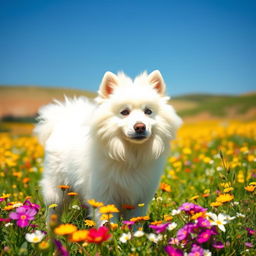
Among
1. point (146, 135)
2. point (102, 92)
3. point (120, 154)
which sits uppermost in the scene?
point (102, 92)

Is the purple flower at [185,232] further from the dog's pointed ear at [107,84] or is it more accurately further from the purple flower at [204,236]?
the dog's pointed ear at [107,84]

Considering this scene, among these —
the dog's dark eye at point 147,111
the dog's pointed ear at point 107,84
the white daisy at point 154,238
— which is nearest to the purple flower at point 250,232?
the white daisy at point 154,238

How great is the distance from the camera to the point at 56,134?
4254mm

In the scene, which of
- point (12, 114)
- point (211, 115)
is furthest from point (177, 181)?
point (211, 115)

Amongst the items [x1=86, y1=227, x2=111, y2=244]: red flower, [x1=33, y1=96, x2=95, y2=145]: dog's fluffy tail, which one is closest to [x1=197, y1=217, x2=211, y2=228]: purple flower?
[x1=86, y1=227, x2=111, y2=244]: red flower

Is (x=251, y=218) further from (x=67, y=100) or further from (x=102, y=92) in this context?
(x=67, y=100)

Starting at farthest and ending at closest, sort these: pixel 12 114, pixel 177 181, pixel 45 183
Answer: pixel 12 114, pixel 177 181, pixel 45 183

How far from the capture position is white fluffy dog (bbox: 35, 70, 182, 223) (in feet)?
10.6

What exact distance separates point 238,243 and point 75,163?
2.05 metres

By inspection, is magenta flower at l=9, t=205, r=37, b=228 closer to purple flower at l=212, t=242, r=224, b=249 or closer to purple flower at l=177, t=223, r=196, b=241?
purple flower at l=177, t=223, r=196, b=241

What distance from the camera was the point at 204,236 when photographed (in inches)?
77.9

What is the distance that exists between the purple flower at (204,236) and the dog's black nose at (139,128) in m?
1.26

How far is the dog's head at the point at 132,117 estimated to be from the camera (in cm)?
317

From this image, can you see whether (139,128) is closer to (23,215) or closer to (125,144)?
(125,144)
